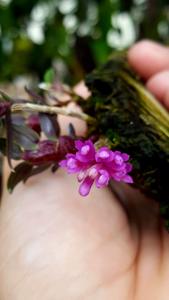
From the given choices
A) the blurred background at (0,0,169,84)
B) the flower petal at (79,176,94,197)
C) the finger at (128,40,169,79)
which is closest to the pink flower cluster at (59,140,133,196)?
the flower petal at (79,176,94,197)

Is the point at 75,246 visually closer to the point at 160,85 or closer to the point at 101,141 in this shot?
the point at 101,141

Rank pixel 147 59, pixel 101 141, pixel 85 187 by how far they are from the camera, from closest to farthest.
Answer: pixel 85 187 → pixel 101 141 → pixel 147 59

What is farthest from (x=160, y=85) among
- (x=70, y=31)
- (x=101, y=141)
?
(x=70, y=31)

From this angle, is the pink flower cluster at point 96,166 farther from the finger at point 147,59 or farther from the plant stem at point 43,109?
the finger at point 147,59

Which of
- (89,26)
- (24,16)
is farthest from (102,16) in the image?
(24,16)

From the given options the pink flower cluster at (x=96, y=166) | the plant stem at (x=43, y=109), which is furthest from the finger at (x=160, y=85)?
the pink flower cluster at (x=96, y=166)

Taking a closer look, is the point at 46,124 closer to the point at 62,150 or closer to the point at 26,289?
the point at 62,150
